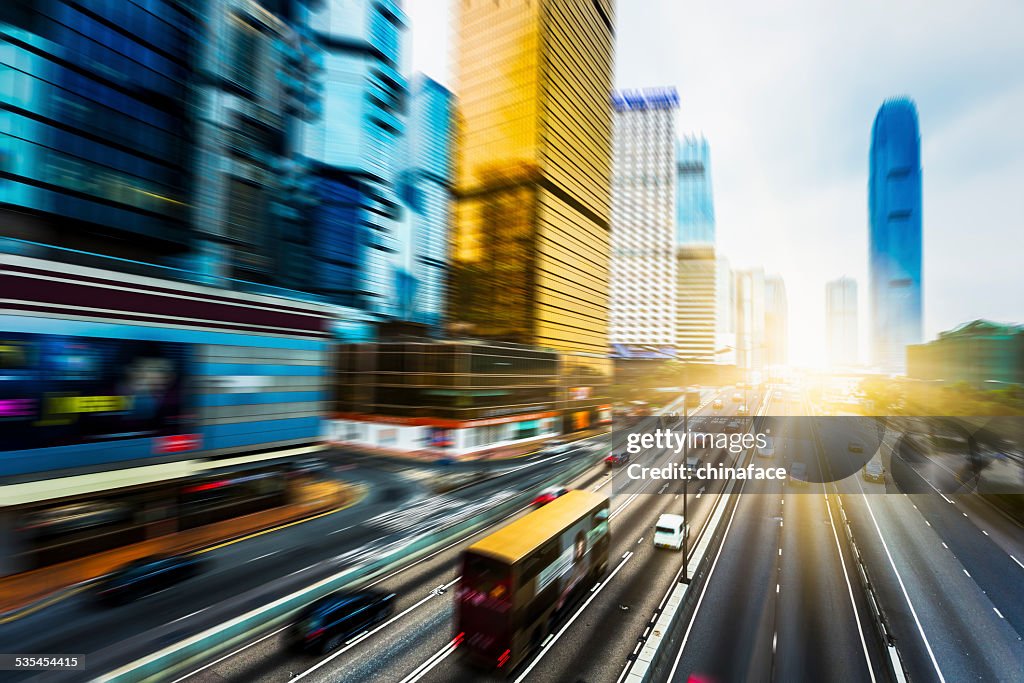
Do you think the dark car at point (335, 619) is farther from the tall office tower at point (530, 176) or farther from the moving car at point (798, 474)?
the tall office tower at point (530, 176)

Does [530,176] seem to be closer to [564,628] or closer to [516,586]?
[564,628]

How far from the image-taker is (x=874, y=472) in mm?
31391

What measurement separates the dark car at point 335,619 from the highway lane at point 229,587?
3.91 m

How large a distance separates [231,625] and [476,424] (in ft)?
116

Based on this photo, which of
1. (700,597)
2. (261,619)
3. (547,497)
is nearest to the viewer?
(261,619)

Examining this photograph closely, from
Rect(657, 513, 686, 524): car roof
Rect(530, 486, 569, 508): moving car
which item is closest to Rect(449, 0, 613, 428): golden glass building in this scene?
Rect(530, 486, 569, 508): moving car

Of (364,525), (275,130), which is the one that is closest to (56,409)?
(364,525)

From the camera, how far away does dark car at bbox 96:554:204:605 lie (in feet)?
53.1

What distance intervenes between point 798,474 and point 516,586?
72.9 ft

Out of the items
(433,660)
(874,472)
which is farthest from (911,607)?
(433,660)

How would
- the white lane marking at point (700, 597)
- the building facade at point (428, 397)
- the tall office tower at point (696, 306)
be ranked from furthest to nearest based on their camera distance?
the tall office tower at point (696, 306), the building facade at point (428, 397), the white lane marking at point (700, 597)

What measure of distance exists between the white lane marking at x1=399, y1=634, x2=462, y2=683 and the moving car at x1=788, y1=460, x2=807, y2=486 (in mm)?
21915

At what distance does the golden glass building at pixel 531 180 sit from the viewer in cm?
8525

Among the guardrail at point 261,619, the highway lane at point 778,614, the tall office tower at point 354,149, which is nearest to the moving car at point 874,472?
the highway lane at point 778,614
